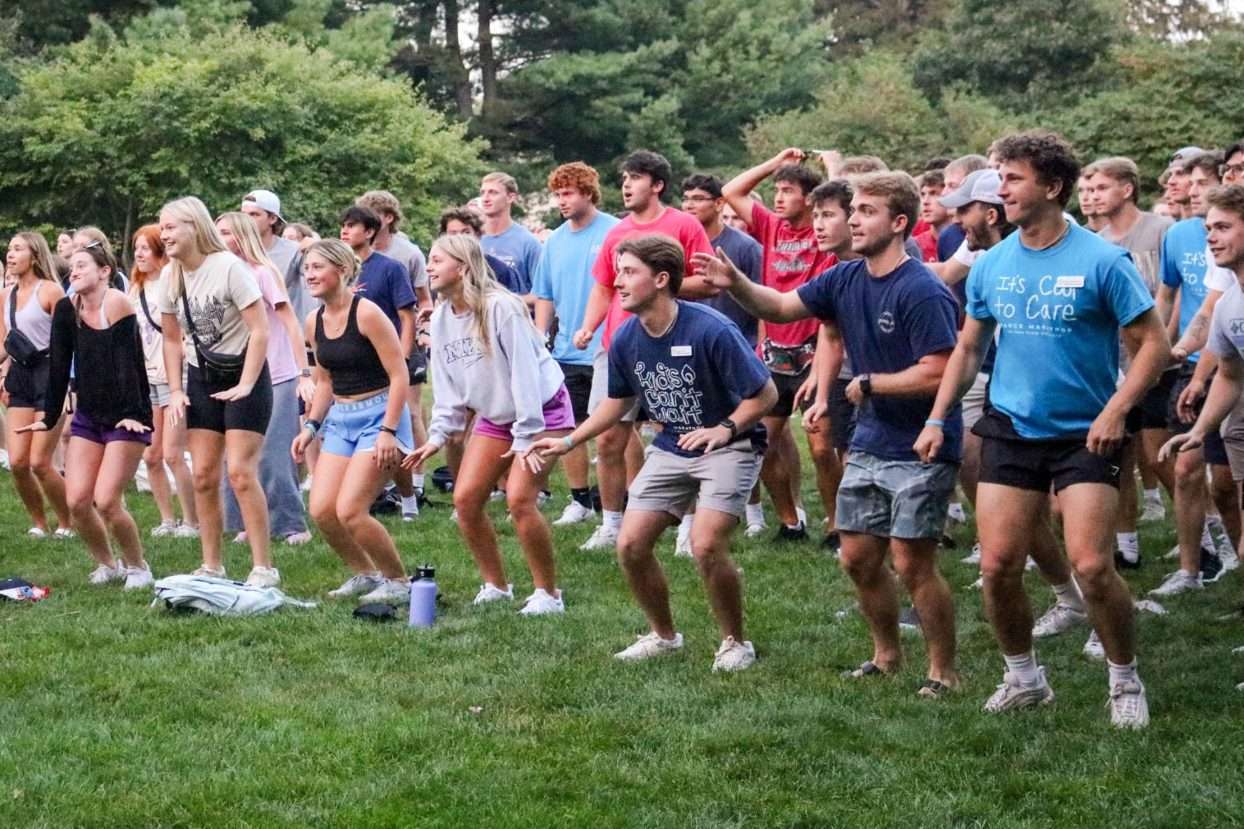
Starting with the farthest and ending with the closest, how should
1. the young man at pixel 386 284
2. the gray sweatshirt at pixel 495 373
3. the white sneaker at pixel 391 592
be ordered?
1. the young man at pixel 386 284
2. the white sneaker at pixel 391 592
3. the gray sweatshirt at pixel 495 373

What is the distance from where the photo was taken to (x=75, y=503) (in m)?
9.28

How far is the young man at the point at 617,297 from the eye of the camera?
32.8 ft

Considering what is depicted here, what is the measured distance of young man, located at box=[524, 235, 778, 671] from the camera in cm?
704

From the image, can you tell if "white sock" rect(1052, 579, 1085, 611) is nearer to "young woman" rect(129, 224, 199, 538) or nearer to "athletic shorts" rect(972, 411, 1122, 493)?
"athletic shorts" rect(972, 411, 1122, 493)

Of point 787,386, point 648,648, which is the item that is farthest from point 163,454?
point 648,648

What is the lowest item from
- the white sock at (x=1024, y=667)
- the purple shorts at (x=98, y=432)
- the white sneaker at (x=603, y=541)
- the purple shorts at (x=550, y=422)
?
the white sneaker at (x=603, y=541)

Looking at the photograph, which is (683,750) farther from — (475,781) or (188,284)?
(188,284)

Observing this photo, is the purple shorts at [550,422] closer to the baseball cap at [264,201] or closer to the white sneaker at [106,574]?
the white sneaker at [106,574]

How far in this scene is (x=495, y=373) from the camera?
8.38 meters

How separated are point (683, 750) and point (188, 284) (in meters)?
4.56

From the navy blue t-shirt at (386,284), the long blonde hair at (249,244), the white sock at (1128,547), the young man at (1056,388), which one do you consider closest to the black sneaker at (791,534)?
the white sock at (1128,547)

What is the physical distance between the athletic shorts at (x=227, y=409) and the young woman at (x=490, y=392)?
44.8 inches

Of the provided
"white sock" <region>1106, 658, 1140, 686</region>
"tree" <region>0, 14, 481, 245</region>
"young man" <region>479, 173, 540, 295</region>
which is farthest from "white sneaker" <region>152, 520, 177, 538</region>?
"tree" <region>0, 14, 481, 245</region>

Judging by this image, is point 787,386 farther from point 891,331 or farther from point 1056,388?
point 1056,388
